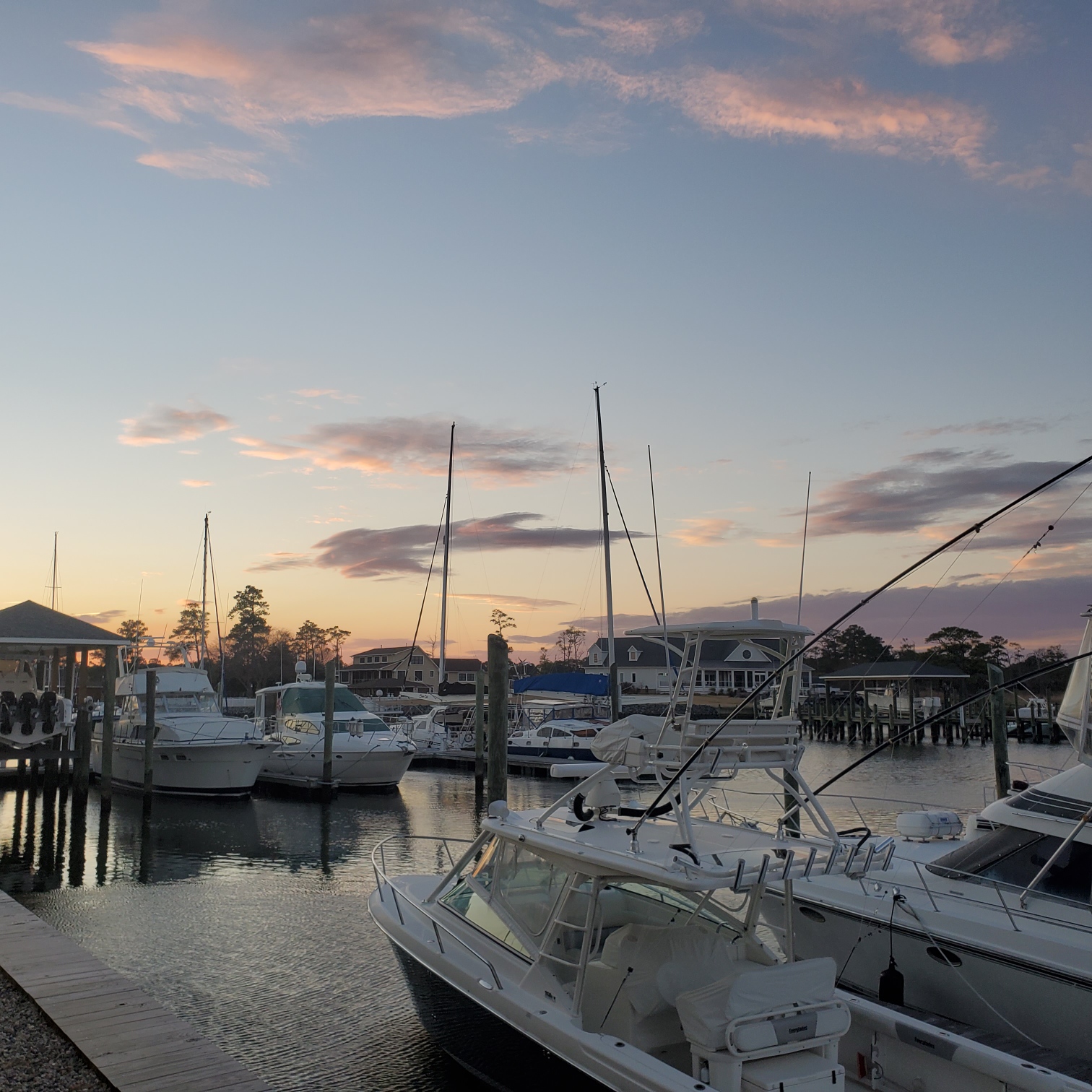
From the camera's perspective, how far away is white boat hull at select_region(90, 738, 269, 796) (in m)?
26.0

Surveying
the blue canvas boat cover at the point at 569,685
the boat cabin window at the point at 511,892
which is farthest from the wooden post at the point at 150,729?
the boat cabin window at the point at 511,892

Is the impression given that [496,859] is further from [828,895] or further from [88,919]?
[88,919]

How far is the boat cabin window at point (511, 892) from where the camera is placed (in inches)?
273

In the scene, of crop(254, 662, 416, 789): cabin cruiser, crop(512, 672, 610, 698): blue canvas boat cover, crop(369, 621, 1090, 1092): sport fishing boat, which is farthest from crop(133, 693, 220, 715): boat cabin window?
crop(369, 621, 1090, 1092): sport fishing boat

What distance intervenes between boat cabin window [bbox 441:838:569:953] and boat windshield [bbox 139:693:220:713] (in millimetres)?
23431

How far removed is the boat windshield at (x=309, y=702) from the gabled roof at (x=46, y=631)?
6.39 meters

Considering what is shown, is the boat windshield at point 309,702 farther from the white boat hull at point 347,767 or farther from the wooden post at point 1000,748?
the wooden post at point 1000,748

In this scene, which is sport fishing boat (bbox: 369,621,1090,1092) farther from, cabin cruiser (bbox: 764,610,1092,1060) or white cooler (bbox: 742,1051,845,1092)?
cabin cruiser (bbox: 764,610,1092,1060)

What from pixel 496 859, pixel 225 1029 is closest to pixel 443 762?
pixel 225 1029

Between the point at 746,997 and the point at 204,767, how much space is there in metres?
23.5

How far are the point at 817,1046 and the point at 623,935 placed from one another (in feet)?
4.54

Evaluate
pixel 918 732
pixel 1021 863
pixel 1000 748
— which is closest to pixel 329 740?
pixel 1000 748

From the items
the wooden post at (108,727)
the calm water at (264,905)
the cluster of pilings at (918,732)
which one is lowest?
the cluster of pilings at (918,732)

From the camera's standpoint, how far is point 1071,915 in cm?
763
